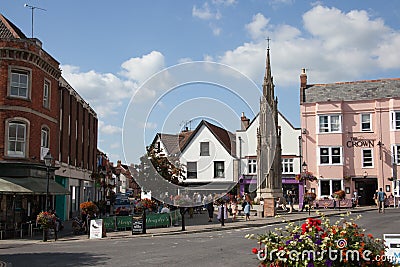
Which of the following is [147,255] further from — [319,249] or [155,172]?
[155,172]

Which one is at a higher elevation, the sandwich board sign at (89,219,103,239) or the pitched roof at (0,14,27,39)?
the pitched roof at (0,14,27,39)

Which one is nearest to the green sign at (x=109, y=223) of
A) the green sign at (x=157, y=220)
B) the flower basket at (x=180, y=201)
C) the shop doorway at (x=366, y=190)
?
the green sign at (x=157, y=220)

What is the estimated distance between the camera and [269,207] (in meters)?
33.9

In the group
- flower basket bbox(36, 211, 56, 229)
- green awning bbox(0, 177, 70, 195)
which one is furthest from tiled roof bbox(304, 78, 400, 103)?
flower basket bbox(36, 211, 56, 229)

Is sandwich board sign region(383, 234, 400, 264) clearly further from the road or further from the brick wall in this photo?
the brick wall

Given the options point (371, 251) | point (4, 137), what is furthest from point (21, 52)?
point (371, 251)

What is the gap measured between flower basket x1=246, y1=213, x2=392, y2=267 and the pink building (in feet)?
131

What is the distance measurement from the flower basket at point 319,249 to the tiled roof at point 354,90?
41610mm

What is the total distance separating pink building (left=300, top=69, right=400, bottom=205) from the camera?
145 feet

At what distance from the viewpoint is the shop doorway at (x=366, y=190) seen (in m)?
45.4

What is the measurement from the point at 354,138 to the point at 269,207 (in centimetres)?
1638

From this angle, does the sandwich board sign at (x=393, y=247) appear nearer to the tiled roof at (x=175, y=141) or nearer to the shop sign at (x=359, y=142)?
the shop sign at (x=359, y=142)

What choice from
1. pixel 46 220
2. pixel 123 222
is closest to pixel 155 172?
pixel 123 222

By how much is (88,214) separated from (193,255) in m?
12.0
